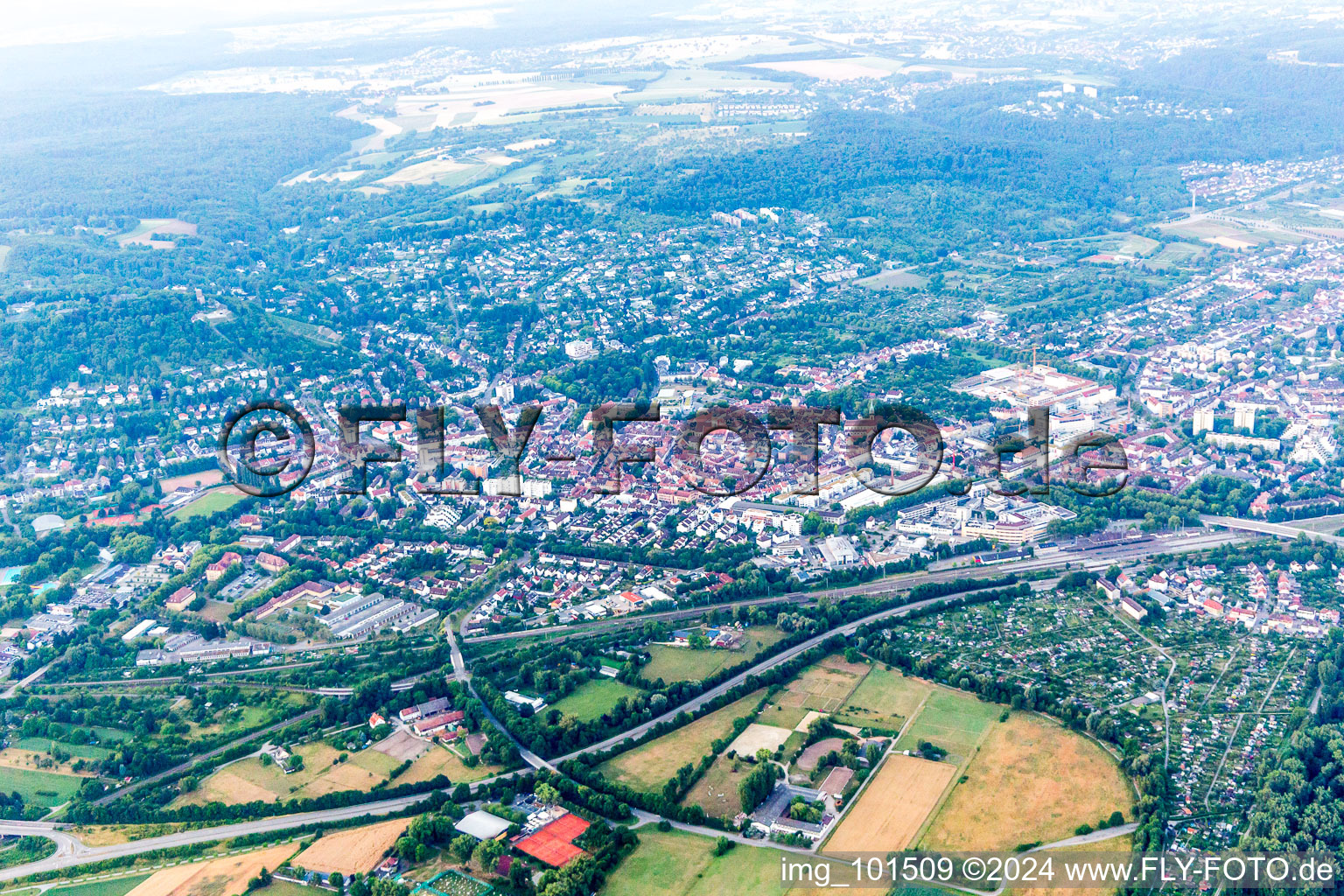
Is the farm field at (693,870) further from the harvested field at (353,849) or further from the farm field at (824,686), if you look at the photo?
the farm field at (824,686)

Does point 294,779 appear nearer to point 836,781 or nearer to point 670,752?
point 670,752

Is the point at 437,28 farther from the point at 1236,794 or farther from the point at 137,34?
the point at 1236,794

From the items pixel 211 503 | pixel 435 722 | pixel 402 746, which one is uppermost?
pixel 211 503

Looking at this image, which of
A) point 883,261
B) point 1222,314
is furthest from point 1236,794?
point 883,261

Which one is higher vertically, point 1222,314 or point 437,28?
point 437,28

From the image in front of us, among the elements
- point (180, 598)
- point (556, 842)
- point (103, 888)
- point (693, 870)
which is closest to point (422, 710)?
point (556, 842)
